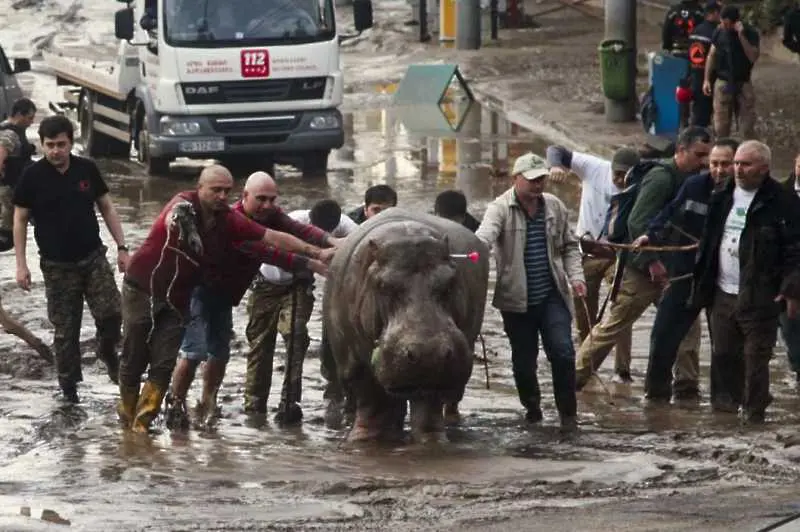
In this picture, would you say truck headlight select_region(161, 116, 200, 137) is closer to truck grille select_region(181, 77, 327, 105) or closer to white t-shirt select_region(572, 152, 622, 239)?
truck grille select_region(181, 77, 327, 105)

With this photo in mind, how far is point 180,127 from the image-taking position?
23500mm

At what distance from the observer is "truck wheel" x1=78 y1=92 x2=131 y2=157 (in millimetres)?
26547

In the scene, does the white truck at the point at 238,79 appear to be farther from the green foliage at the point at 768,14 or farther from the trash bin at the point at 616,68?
the green foliage at the point at 768,14

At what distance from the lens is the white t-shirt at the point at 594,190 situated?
1286 cm

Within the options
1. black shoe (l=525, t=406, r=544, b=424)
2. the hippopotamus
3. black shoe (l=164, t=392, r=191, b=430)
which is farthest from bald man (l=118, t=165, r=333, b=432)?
black shoe (l=525, t=406, r=544, b=424)

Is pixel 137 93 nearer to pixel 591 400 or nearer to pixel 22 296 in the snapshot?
pixel 22 296

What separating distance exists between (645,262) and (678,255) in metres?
0.34

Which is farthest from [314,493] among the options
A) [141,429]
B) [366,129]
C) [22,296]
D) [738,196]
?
[366,129]

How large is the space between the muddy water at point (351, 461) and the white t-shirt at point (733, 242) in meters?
0.80

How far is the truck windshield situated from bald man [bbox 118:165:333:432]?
→ 39.3 feet

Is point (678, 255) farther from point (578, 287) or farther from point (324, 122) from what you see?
point (324, 122)

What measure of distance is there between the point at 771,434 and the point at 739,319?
3.13ft

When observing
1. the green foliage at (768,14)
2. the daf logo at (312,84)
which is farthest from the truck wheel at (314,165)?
the green foliage at (768,14)

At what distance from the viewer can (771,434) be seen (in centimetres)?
1031
